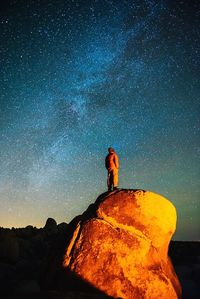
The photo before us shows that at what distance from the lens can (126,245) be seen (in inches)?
330

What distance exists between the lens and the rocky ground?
640 centimetres

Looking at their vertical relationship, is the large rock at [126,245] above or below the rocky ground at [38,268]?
→ above

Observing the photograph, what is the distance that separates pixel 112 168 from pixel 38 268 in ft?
30.3

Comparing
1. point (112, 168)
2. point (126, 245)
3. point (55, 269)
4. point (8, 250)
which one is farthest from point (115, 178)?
point (8, 250)

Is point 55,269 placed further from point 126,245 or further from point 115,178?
point 115,178

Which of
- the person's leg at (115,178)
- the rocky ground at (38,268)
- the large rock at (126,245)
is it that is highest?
the person's leg at (115,178)

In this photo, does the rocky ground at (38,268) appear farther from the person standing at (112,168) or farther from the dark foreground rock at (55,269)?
the person standing at (112,168)

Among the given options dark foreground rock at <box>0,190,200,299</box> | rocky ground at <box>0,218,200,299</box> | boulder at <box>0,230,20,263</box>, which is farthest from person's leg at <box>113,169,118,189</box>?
boulder at <box>0,230,20,263</box>

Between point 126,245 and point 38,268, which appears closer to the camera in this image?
point 126,245

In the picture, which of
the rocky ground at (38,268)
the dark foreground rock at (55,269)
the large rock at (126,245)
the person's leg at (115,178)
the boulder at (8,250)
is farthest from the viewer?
the boulder at (8,250)

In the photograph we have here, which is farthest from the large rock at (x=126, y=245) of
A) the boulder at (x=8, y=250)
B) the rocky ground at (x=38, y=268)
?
the boulder at (x=8, y=250)

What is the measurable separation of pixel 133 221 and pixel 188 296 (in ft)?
19.0

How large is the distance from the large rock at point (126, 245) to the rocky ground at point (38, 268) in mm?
574

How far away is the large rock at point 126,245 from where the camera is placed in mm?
7922
